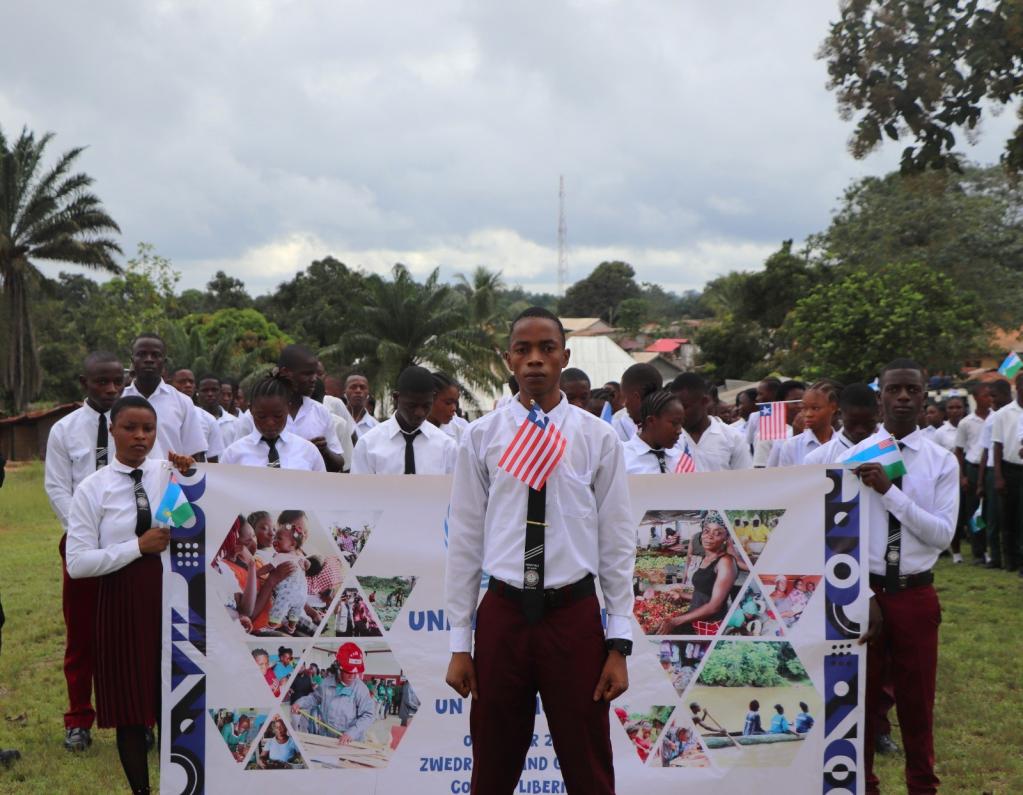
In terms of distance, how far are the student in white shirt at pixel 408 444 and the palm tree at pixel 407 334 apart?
95.5 feet

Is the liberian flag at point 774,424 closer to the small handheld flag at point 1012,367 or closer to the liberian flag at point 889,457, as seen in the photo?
the small handheld flag at point 1012,367

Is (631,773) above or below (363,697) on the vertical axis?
below

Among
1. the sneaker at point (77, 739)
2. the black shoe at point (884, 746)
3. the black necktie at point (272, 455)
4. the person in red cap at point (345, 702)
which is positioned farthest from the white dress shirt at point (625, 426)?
the sneaker at point (77, 739)

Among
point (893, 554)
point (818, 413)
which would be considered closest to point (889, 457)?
point (893, 554)

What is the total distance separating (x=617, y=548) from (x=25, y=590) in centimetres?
940

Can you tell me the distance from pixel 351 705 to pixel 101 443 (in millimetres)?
2220

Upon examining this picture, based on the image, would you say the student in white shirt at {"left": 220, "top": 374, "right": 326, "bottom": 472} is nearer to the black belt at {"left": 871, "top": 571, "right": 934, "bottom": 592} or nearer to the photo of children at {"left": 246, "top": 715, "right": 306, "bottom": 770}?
the photo of children at {"left": 246, "top": 715, "right": 306, "bottom": 770}

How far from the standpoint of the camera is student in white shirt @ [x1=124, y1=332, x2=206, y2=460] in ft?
21.4

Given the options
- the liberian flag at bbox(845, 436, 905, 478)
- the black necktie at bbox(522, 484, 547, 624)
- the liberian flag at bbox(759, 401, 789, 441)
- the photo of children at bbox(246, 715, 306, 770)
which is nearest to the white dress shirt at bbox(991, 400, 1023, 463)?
the liberian flag at bbox(759, 401, 789, 441)

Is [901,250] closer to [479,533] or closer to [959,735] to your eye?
[959,735]

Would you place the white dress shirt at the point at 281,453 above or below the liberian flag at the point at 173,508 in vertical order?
above

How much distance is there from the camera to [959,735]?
19.9 feet

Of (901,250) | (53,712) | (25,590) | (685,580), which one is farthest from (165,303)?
(685,580)

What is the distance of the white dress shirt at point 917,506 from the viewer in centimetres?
455
